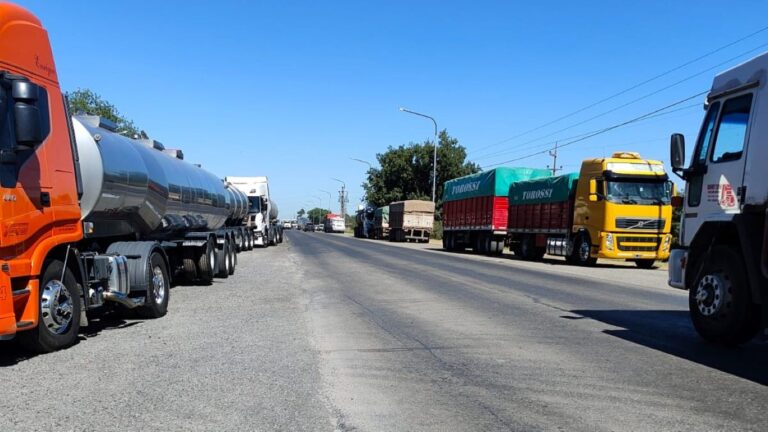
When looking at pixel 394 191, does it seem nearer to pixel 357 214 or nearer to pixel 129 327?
pixel 357 214

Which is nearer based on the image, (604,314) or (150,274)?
(150,274)

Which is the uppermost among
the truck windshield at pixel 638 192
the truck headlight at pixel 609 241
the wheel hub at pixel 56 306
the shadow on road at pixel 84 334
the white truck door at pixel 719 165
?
the truck windshield at pixel 638 192

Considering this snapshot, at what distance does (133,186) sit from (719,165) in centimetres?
884

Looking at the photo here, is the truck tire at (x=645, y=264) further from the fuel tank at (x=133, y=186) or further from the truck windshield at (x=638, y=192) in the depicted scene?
the fuel tank at (x=133, y=186)

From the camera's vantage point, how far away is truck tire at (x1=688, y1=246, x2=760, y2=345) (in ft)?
23.2

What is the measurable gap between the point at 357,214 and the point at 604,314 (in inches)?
2657

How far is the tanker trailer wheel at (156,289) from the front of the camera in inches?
380

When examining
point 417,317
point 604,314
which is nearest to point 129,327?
point 417,317

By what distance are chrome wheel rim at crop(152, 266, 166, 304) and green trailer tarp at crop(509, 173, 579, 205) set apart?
58.8 ft

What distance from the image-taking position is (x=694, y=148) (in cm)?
825

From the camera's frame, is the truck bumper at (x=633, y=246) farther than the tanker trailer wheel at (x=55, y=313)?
Yes

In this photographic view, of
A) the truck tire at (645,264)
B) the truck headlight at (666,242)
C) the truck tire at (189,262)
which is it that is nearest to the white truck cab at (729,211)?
the truck tire at (189,262)

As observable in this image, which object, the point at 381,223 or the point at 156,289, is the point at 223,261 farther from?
the point at 381,223

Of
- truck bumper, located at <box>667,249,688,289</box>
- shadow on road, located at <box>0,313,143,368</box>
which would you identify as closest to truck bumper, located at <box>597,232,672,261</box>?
truck bumper, located at <box>667,249,688,289</box>
